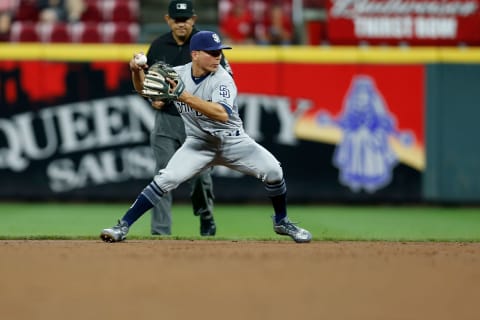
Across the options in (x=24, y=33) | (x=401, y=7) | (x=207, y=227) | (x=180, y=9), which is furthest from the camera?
(x=24, y=33)

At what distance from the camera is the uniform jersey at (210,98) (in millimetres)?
7555

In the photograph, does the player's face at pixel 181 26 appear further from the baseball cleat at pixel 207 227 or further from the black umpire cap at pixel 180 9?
the baseball cleat at pixel 207 227

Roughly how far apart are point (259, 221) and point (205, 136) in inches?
136

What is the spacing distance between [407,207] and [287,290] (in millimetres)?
7830

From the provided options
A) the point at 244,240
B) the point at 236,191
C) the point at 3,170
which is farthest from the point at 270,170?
the point at 3,170

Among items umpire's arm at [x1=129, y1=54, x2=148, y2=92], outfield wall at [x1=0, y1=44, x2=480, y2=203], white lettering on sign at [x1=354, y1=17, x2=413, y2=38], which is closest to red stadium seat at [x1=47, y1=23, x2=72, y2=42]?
outfield wall at [x1=0, y1=44, x2=480, y2=203]

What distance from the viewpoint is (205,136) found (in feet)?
26.0

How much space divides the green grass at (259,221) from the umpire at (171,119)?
0.28m

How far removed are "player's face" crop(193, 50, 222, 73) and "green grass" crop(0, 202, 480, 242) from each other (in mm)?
1615

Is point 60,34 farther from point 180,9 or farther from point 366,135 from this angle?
point 180,9

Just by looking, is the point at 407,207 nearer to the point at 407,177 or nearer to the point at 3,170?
the point at 407,177

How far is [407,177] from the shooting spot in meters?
13.2

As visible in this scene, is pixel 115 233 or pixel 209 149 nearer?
pixel 115 233

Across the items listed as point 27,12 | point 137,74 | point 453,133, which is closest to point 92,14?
point 27,12
